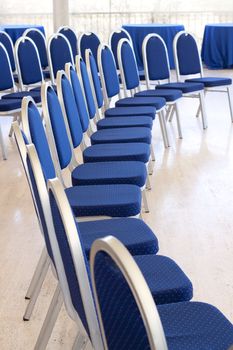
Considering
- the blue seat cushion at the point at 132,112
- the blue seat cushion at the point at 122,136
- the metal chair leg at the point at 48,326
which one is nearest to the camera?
the metal chair leg at the point at 48,326

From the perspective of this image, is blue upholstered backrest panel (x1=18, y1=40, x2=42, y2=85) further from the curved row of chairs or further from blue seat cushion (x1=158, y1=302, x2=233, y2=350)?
blue seat cushion (x1=158, y1=302, x2=233, y2=350)

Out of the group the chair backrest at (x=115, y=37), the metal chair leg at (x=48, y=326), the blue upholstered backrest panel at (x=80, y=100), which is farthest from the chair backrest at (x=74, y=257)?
the chair backrest at (x=115, y=37)

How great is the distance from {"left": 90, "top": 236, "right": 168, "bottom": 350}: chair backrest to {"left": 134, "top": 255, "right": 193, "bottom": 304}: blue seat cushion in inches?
29.4

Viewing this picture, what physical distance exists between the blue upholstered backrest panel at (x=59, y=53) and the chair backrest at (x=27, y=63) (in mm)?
470

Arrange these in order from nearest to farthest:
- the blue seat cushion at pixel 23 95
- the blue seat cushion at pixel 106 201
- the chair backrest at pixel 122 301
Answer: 1. the chair backrest at pixel 122 301
2. the blue seat cushion at pixel 106 201
3. the blue seat cushion at pixel 23 95

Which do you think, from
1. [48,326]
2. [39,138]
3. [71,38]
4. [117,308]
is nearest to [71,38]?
[71,38]

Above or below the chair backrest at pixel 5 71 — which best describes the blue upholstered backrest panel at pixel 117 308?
above

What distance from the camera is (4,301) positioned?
3.03 m

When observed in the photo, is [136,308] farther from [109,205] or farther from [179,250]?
[179,250]

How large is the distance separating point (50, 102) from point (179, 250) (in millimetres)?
1116

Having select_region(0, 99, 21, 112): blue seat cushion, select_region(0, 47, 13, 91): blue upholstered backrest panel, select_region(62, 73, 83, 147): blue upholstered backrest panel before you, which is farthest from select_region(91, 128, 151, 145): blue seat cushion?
select_region(0, 47, 13, 91): blue upholstered backrest panel

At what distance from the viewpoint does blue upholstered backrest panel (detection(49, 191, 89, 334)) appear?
164cm

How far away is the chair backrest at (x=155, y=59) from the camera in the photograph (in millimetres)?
6762

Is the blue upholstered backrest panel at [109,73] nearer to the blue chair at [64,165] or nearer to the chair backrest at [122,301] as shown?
the blue chair at [64,165]
